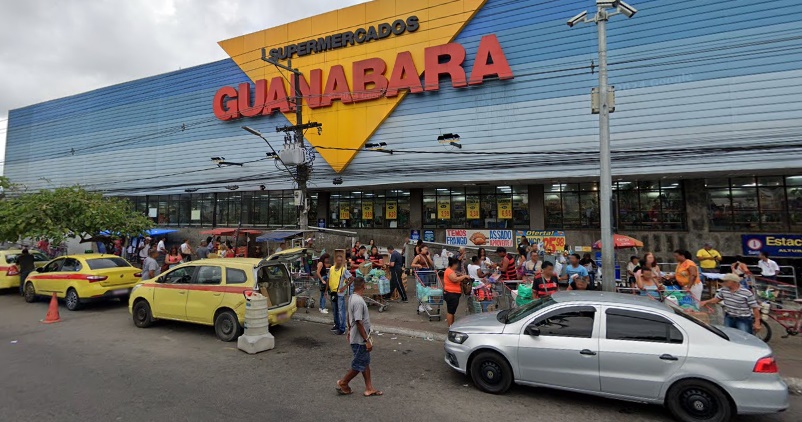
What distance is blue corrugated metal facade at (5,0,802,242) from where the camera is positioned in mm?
12258

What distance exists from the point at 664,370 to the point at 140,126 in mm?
30184

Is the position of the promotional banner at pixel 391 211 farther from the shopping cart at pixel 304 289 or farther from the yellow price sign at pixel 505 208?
the shopping cart at pixel 304 289

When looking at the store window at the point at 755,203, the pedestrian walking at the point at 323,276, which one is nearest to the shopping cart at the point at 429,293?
the pedestrian walking at the point at 323,276

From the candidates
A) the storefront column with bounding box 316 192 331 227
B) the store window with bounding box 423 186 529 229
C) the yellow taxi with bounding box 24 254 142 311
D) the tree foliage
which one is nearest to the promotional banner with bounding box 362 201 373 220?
the storefront column with bounding box 316 192 331 227

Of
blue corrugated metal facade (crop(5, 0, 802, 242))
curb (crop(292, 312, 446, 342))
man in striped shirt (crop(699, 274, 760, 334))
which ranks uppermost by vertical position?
blue corrugated metal facade (crop(5, 0, 802, 242))

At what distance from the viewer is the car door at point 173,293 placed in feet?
27.2

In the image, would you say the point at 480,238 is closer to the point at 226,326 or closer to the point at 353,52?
the point at 353,52

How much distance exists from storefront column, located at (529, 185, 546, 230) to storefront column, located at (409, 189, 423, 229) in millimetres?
5258

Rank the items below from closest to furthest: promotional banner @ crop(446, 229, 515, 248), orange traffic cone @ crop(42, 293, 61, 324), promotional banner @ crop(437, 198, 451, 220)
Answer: orange traffic cone @ crop(42, 293, 61, 324), promotional banner @ crop(446, 229, 515, 248), promotional banner @ crop(437, 198, 451, 220)

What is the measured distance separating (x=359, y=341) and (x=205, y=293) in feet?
15.4

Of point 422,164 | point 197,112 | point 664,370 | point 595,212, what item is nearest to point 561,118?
point 595,212

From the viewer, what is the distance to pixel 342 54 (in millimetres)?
18609

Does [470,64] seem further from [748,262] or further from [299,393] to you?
→ [299,393]

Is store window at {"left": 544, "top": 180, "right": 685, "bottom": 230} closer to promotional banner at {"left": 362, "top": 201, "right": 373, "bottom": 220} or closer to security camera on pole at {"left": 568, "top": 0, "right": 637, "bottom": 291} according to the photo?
security camera on pole at {"left": 568, "top": 0, "right": 637, "bottom": 291}
